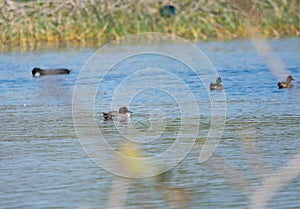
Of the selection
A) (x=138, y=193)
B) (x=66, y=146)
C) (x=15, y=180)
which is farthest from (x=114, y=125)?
(x=138, y=193)

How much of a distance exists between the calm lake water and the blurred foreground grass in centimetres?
620

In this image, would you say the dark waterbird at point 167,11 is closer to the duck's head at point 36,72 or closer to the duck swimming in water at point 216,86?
the duck's head at point 36,72

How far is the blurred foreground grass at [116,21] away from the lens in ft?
79.5

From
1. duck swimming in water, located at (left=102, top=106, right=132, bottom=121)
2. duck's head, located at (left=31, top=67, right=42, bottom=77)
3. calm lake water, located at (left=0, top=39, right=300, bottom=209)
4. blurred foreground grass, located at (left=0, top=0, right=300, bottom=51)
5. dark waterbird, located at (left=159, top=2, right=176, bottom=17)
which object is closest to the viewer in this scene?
calm lake water, located at (left=0, top=39, right=300, bottom=209)

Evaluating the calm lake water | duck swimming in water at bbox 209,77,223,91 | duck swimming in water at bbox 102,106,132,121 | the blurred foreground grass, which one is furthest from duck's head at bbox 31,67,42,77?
the blurred foreground grass

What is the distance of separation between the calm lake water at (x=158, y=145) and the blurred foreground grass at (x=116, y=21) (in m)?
6.20

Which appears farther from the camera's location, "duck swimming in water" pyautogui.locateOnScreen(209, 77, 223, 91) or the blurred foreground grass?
the blurred foreground grass

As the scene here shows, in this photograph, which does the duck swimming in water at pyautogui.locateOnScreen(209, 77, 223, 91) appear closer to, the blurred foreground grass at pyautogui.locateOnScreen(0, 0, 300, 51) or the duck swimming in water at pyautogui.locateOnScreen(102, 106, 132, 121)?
the duck swimming in water at pyautogui.locateOnScreen(102, 106, 132, 121)

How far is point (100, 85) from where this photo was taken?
15445 millimetres

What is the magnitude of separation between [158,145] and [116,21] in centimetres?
1559

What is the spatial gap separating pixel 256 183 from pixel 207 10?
17.8m

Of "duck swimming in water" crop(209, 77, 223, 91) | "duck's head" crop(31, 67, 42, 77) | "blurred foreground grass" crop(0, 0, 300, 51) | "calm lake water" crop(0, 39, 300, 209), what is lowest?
"calm lake water" crop(0, 39, 300, 209)

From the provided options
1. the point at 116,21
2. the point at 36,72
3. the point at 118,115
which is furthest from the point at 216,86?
the point at 116,21

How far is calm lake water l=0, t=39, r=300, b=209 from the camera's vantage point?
21.4 ft
